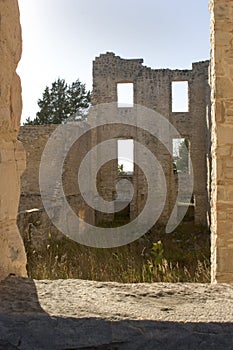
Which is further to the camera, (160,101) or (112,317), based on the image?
(160,101)

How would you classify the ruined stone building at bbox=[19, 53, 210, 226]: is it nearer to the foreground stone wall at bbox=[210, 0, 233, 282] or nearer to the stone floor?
the foreground stone wall at bbox=[210, 0, 233, 282]

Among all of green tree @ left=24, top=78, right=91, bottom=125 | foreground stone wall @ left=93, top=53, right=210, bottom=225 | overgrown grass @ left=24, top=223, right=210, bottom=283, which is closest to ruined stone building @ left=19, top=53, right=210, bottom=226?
foreground stone wall @ left=93, top=53, right=210, bottom=225

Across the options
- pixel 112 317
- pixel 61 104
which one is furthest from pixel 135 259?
pixel 61 104

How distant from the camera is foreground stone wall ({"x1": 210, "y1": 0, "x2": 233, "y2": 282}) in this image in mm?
4594

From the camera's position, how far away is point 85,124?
16.1 metres

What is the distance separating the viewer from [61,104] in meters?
27.4

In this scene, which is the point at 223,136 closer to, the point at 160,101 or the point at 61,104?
the point at 160,101

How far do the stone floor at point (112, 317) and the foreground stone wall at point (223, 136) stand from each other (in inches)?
88.8

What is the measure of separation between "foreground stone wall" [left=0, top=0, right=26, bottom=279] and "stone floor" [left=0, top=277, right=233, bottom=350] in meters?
0.22

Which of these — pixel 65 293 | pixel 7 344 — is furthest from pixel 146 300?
pixel 7 344

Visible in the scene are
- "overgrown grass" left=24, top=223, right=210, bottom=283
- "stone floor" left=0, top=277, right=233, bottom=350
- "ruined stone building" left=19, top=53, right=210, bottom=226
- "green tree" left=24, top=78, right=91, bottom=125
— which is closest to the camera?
"stone floor" left=0, top=277, right=233, bottom=350

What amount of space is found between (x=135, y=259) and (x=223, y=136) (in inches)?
227

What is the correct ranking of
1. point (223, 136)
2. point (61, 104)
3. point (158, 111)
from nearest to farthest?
point (223, 136) → point (158, 111) → point (61, 104)

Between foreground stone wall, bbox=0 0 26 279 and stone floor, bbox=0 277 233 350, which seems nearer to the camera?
stone floor, bbox=0 277 233 350
